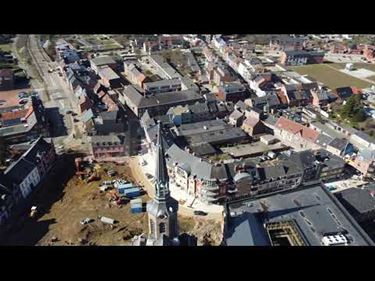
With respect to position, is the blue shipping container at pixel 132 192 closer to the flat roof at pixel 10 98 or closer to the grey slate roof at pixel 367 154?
the grey slate roof at pixel 367 154

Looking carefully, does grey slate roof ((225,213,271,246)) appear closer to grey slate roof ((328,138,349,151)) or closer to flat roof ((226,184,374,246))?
flat roof ((226,184,374,246))

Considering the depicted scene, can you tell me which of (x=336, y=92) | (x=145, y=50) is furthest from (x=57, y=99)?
(x=336, y=92)

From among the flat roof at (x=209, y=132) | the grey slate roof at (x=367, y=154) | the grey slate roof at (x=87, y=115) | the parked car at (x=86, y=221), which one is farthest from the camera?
the grey slate roof at (x=87, y=115)

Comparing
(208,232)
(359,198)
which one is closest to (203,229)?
(208,232)

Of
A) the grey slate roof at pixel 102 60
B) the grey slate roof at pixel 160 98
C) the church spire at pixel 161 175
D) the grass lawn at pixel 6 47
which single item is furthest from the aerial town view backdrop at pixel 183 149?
the grass lawn at pixel 6 47

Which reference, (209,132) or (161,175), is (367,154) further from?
(161,175)

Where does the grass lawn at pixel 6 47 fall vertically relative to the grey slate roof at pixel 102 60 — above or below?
above


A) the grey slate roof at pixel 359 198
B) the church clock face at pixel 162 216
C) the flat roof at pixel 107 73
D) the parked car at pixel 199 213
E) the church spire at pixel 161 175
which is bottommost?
the parked car at pixel 199 213
